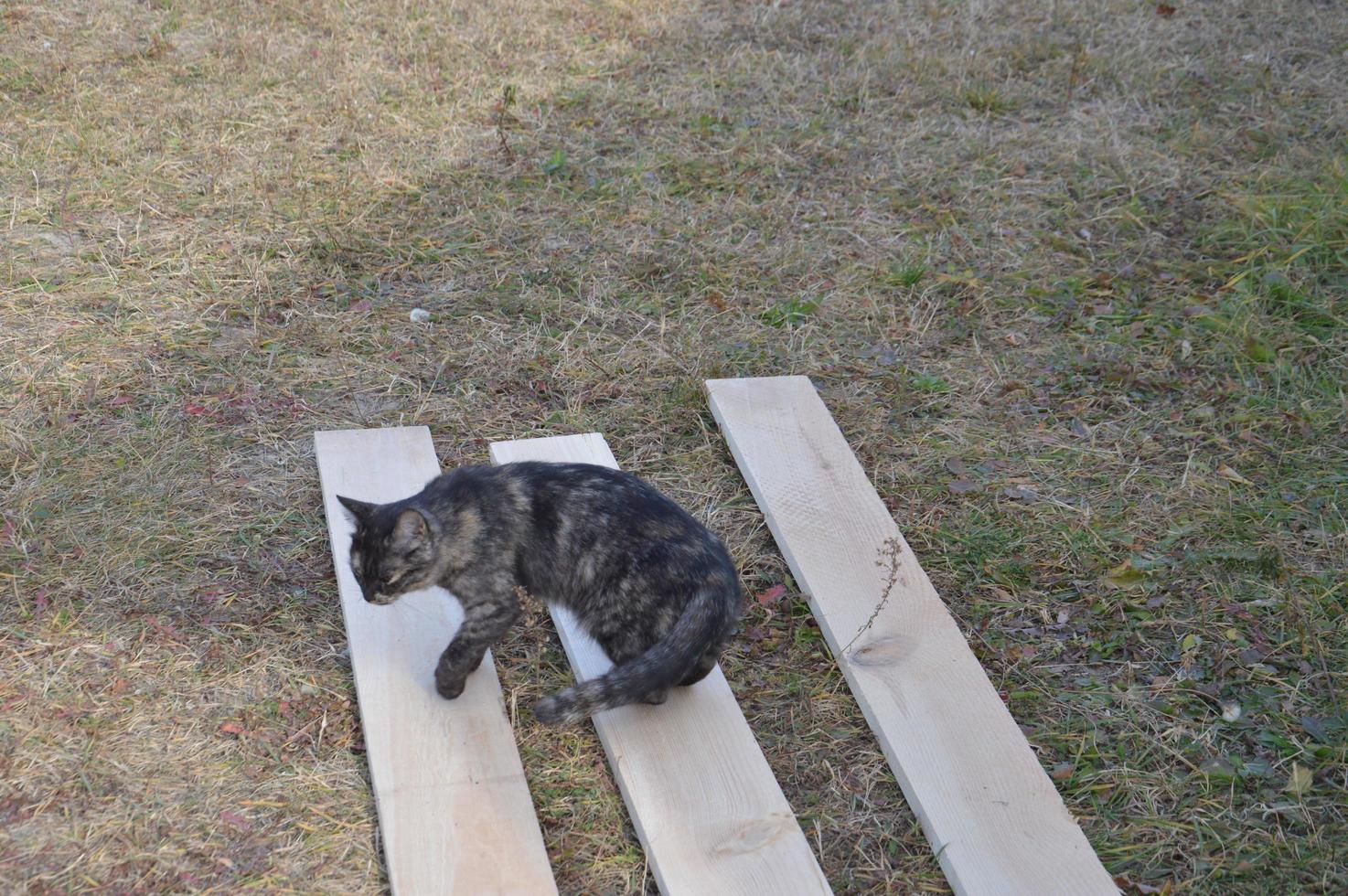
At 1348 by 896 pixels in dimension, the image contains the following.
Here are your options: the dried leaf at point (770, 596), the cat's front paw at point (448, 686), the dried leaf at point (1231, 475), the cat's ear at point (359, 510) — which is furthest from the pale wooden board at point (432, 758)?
the dried leaf at point (1231, 475)

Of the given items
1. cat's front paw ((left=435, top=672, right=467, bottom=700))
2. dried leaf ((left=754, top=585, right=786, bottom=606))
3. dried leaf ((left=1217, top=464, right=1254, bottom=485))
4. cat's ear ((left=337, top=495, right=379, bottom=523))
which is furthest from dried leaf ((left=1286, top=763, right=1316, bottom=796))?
cat's ear ((left=337, top=495, right=379, bottom=523))

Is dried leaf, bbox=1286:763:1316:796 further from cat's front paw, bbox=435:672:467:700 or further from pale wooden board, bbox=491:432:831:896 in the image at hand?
cat's front paw, bbox=435:672:467:700

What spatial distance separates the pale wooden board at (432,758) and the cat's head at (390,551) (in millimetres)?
248

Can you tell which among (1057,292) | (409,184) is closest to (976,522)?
(1057,292)

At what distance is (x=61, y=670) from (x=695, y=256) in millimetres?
3415

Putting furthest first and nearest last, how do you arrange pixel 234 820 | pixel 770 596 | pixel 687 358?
pixel 687 358 → pixel 770 596 → pixel 234 820

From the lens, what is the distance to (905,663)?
3.47m

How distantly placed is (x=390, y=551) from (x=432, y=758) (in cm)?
58

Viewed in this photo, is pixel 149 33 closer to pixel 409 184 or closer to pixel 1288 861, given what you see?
pixel 409 184

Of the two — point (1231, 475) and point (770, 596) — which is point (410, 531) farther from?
point (1231, 475)

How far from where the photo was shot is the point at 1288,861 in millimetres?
2922

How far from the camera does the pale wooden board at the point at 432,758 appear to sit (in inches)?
106

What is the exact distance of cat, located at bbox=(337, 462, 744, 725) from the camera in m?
3.04

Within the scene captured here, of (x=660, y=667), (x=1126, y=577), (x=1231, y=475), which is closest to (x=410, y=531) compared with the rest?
(x=660, y=667)
